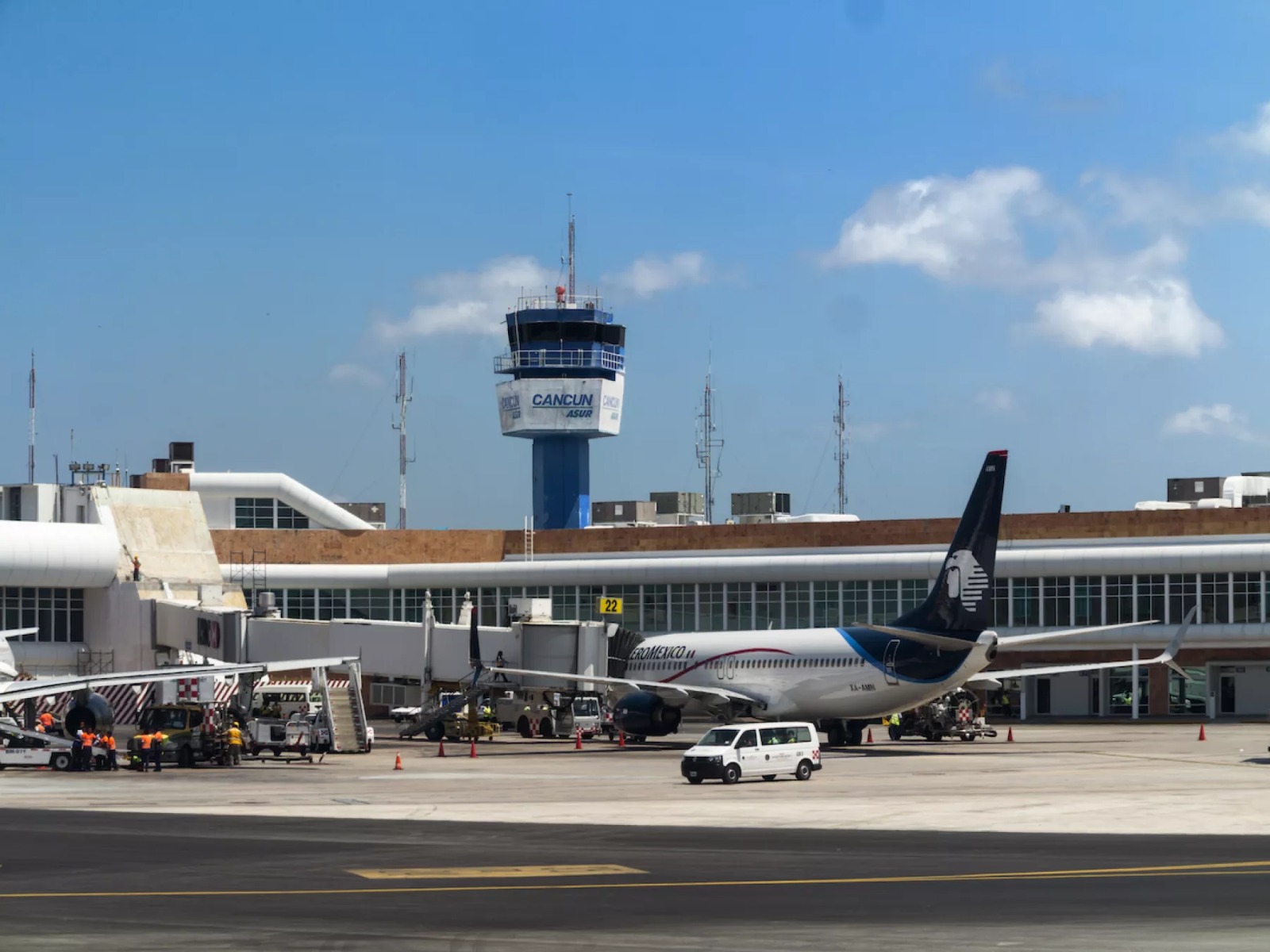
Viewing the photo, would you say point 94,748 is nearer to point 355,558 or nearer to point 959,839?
point 959,839

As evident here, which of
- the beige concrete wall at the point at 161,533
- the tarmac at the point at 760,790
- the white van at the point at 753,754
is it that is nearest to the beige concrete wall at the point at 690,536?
the beige concrete wall at the point at 161,533

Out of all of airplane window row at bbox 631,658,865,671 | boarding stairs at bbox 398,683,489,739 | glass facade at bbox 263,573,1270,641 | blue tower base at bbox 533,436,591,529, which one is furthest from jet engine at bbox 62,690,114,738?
blue tower base at bbox 533,436,591,529

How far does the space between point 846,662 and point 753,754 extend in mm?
14519

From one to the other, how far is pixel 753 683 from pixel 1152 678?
2707 cm

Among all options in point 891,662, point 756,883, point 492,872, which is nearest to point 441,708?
point 891,662

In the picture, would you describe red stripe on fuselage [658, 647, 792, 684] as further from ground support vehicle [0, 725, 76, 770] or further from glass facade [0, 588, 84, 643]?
glass facade [0, 588, 84, 643]

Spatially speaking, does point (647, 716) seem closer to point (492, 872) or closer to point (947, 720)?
point (947, 720)

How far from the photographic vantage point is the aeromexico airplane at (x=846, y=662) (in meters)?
57.6

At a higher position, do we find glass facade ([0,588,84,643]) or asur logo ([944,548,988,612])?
asur logo ([944,548,988,612])

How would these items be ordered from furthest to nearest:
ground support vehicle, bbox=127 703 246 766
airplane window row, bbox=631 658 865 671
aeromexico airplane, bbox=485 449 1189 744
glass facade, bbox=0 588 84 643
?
1. glass facade, bbox=0 588 84 643
2. airplane window row, bbox=631 658 865 671
3. aeromexico airplane, bbox=485 449 1189 744
4. ground support vehicle, bbox=127 703 246 766

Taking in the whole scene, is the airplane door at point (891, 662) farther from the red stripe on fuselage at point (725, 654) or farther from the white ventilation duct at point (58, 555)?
the white ventilation duct at point (58, 555)

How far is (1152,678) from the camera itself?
8306cm

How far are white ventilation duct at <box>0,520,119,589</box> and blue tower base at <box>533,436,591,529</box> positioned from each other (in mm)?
51894

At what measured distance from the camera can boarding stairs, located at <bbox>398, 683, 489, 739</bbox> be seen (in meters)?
→ 67.9
